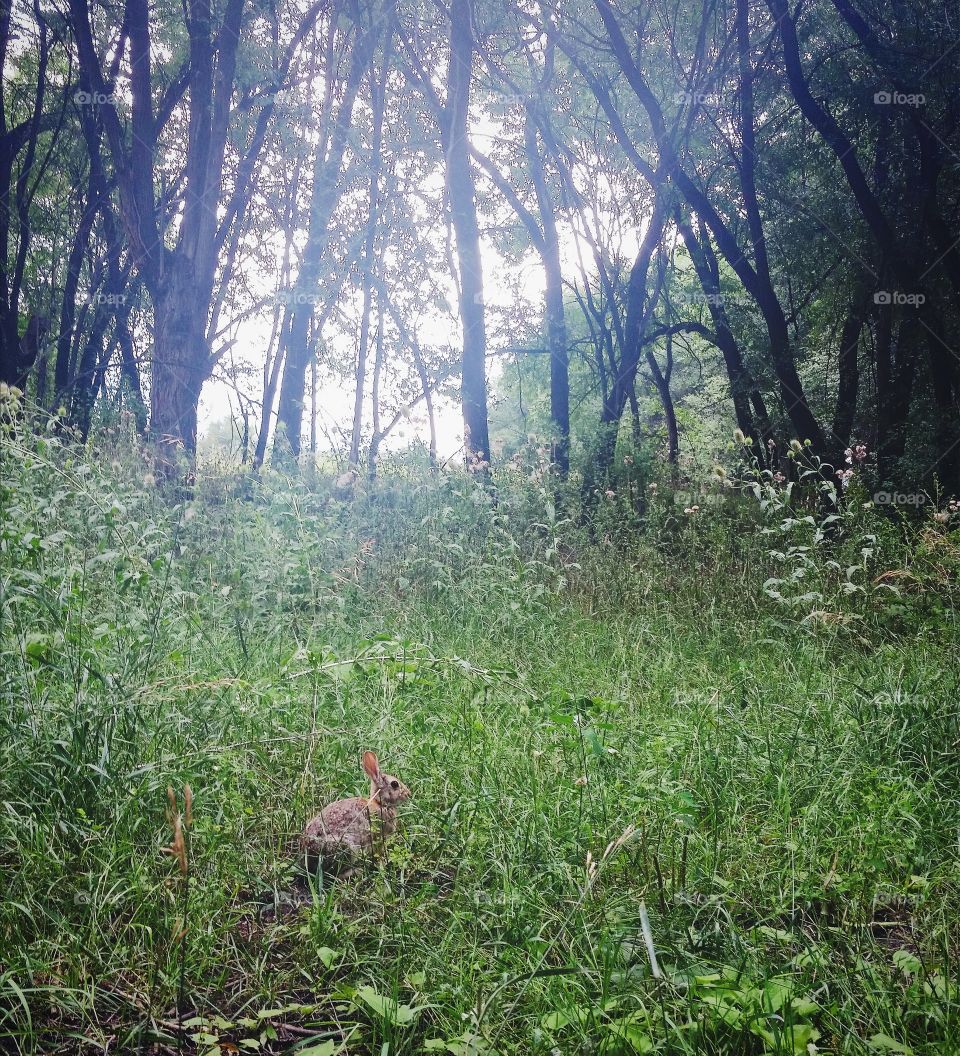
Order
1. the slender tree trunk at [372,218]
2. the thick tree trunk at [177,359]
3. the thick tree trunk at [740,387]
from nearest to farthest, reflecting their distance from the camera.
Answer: the thick tree trunk at [177,359], the thick tree trunk at [740,387], the slender tree trunk at [372,218]

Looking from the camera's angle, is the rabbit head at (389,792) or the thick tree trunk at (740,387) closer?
the rabbit head at (389,792)

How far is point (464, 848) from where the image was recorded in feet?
6.29

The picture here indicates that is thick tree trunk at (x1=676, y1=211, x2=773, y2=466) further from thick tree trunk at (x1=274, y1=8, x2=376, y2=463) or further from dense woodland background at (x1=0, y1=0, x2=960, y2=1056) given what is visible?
thick tree trunk at (x1=274, y1=8, x2=376, y2=463)

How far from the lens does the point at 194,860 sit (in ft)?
5.75

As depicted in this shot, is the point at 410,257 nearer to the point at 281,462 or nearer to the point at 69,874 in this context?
the point at 281,462

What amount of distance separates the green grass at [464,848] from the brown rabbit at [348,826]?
90mm

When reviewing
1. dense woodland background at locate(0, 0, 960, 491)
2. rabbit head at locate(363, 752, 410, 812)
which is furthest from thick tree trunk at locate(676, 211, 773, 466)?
rabbit head at locate(363, 752, 410, 812)

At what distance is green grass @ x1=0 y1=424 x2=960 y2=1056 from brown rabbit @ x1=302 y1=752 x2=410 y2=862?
0.30 ft

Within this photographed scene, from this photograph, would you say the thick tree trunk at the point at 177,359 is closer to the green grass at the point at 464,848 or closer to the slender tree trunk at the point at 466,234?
the slender tree trunk at the point at 466,234

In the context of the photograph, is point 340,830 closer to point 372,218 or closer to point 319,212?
point 319,212

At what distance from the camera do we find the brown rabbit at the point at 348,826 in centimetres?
186

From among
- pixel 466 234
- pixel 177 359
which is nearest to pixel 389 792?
pixel 177 359

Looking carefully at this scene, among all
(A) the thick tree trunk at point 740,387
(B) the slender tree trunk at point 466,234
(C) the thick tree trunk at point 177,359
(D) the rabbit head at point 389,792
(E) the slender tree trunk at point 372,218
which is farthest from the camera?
(E) the slender tree trunk at point 372,218

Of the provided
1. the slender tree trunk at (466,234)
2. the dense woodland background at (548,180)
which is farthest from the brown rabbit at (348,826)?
the slender tree trunk at (466,234)
